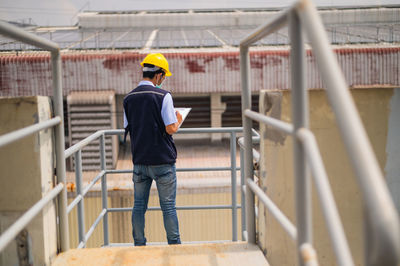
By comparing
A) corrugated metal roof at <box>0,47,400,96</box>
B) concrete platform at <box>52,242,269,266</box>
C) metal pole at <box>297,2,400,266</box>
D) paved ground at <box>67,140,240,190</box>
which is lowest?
paved ground at <box>67,140,240,190</box>

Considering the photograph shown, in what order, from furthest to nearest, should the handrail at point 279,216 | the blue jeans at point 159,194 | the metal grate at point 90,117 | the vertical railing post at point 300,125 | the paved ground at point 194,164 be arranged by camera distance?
1. the metal grate at point 90,117
2. the paved ground at point 194,164
3. the blue jeans at point 159,194
4. the handrail at point 279,216
5. the vertical railing post at point 300,125

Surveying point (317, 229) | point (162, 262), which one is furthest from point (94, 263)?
point (317, 229)

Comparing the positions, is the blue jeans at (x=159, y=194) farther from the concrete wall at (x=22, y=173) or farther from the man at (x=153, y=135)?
the concrete wall at (x=22, y=173)

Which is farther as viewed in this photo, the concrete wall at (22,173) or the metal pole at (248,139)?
the metal pole at (248,139)

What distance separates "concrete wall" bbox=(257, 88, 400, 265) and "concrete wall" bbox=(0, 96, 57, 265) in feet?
4.57

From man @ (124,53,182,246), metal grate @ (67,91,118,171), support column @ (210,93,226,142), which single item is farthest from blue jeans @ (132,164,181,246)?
support column @ (210,93,226,142)

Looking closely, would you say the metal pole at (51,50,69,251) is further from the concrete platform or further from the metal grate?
the metal grate

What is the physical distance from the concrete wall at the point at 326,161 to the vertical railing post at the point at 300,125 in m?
1.01

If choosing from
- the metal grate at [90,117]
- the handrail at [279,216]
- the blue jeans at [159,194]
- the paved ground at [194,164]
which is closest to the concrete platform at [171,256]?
the handrail at [279,216]

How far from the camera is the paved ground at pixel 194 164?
12.2m

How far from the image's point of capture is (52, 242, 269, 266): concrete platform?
105 inches

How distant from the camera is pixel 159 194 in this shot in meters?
3.74

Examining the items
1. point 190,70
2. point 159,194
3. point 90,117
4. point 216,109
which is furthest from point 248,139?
point 216,109

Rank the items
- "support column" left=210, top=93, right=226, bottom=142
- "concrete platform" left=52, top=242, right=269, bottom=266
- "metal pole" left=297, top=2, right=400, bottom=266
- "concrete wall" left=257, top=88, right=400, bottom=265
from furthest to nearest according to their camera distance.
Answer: "support column" left=210, top=93, right=226, bottom=142
"concrete wall" left=257, top=88, right=400, bottom=265
"concrete platform" left=52, top=242, right=269, bottom=266
"metal pole" left=297, top=2, right=400, bottom=266
